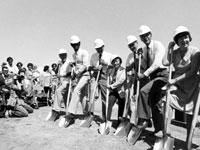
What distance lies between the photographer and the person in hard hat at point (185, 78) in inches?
148

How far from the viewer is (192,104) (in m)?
3.77

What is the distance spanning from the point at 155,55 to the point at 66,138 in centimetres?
261

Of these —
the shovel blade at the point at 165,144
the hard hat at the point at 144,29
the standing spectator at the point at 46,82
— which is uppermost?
the hard hat at the point at 144,29

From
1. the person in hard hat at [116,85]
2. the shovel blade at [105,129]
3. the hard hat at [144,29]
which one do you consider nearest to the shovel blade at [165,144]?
the shovel blade at [105,129]

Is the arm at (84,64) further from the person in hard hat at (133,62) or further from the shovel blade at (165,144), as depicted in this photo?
the shovel blade at (165,144)

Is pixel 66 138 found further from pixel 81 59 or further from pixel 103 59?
pixel 81 59

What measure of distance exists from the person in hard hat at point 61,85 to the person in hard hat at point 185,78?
3.63 meters

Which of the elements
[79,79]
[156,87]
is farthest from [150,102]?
[79,79]

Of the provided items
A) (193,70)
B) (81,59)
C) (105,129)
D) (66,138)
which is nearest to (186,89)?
(193,70)

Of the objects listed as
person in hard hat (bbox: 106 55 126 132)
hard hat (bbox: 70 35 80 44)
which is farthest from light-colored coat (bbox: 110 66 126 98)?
hard hat (bbox: 70 35 80 44)

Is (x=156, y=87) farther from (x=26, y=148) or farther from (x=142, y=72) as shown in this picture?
(x=26, y=148)

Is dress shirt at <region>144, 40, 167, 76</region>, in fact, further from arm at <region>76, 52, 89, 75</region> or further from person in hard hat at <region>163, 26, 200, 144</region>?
arm at <region>76, 52, 89, 75</region>

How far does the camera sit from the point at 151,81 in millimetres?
4422

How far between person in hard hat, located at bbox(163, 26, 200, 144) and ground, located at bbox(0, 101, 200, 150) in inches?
35.6
